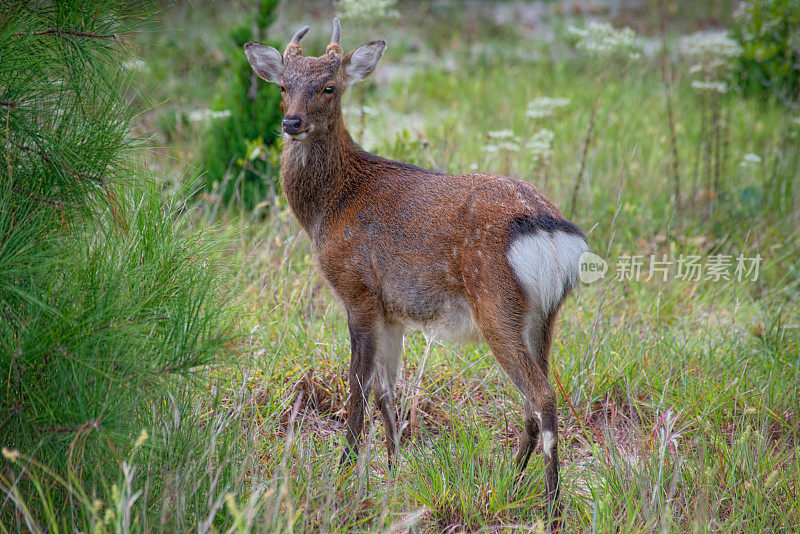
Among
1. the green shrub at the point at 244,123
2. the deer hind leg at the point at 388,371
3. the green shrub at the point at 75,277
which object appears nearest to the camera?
the green shrub at the point at 75,277

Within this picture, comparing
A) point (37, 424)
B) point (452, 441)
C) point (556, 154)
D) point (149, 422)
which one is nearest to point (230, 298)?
point (149, 422)

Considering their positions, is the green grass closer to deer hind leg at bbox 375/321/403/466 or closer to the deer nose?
deer hind leg at bbox 375/321/403/466

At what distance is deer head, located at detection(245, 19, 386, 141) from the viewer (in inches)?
136

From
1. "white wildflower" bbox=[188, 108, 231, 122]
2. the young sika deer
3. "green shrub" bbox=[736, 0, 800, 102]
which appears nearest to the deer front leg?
the young sika deer

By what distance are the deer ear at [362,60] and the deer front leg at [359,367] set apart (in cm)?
122

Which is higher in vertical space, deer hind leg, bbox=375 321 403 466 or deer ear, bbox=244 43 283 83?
deer ear, bbox=244 43 283 83

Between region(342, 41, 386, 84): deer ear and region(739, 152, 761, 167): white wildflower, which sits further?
region(739, 152, 761, 167): white wildflower

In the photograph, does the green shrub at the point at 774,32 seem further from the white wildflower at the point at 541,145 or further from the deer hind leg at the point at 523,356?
the deer hind leg at the point at 523,356

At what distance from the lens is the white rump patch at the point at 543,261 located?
3.03 metres

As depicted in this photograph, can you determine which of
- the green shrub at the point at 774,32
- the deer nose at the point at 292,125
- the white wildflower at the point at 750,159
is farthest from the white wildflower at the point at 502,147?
the deer nose at the point at 292,125

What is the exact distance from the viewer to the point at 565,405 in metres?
3.81

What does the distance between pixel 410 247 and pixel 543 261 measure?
60 cm
